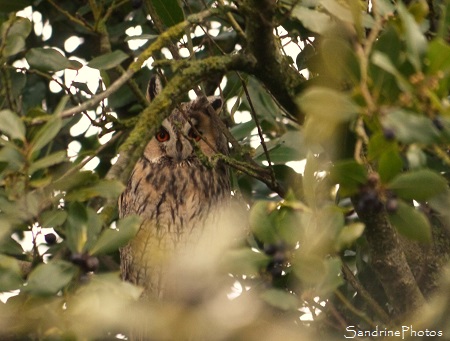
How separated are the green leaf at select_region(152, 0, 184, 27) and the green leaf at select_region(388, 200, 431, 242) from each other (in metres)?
1.00

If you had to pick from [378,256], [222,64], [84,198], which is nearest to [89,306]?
[84,198]

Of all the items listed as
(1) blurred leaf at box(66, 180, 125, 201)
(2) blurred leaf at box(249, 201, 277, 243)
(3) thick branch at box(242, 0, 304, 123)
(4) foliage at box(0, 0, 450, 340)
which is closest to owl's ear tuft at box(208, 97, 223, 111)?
(3) thick branch at box(242, 0, 304, 123)

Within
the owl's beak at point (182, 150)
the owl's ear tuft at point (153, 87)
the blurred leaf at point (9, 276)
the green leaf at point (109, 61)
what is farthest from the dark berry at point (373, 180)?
the owl's beak at point (182, 150)

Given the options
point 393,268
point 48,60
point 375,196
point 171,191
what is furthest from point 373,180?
point 171,191

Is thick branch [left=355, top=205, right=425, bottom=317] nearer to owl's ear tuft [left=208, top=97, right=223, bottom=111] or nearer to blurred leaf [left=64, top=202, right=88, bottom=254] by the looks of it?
blurred leaf [left=64, top=202, right=88, bottom=254]

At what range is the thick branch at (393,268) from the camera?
188 cm

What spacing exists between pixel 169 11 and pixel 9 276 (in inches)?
40.4

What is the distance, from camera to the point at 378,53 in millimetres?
1145

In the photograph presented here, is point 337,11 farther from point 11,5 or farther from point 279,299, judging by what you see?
point 11,5

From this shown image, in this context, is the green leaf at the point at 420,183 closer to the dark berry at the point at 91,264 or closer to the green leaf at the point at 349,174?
the green leaf at the point at 349,174

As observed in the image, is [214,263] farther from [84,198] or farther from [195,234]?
[195,234]

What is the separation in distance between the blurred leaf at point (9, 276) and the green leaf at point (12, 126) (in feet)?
0.66

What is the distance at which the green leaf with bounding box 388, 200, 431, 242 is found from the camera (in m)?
1.25

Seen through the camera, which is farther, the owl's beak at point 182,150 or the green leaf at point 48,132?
the owl's beak at point 182,150
